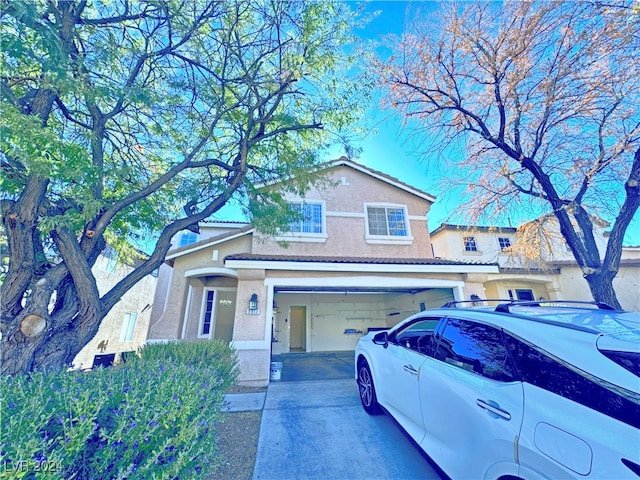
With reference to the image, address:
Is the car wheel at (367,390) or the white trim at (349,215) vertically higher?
the white trim at (349,215)

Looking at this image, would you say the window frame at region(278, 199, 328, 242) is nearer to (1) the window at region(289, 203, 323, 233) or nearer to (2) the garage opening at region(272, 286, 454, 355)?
(1) the window at region(289, 203, 323, 233)

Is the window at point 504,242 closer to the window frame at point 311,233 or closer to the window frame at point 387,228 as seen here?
the window frame at point 387,228

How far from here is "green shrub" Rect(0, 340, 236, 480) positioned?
5.18 ft

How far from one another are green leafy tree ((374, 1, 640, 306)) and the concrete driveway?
6.96 m

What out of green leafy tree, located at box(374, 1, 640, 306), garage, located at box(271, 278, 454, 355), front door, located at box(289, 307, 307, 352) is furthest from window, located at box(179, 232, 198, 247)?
green leafy tree, located at box(374, 1, 640, 306)

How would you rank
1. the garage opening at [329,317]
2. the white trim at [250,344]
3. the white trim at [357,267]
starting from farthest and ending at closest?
the garage opening at [329,317] < the white trim at [357,267] < the white trim at [250,344]

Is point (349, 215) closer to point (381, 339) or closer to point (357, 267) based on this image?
point (357, 267)

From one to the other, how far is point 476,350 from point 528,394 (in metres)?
0.65

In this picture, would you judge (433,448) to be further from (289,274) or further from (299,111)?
(299,111)

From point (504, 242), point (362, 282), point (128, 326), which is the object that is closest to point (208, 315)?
point (128, 326)

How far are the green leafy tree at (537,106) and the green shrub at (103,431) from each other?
28.8 ft

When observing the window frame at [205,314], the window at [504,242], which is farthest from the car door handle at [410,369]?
the window at [504,242]

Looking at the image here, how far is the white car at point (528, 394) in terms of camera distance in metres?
1.47

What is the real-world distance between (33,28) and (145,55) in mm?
2155
